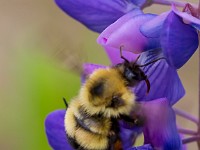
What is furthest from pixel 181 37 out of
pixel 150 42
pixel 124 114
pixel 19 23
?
pixel 19 23

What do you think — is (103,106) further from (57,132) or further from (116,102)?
(57,132)

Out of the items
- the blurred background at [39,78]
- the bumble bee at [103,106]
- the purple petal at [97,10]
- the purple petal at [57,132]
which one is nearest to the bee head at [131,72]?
the bumble bee at [103,106]

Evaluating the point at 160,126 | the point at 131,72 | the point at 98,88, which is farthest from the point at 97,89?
the point at 160,126

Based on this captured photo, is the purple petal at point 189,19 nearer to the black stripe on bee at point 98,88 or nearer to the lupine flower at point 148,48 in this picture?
the lupine flower at point 148,48

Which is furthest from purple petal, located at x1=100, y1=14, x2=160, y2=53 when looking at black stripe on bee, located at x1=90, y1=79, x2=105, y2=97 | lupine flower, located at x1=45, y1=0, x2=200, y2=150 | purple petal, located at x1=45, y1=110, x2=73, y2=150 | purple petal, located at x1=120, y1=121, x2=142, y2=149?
purple petal, located at x1=45, y1=110, x2=73, y2=150

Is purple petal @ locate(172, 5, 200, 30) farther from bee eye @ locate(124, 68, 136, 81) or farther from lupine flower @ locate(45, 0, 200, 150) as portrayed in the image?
bee eye @ locate(124, 68, 136, 81)
